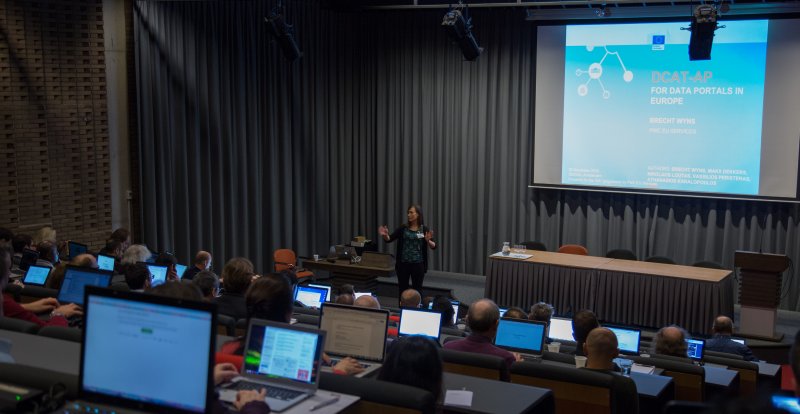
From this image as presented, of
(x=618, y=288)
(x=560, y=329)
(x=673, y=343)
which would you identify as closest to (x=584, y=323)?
(x=673, y=343)

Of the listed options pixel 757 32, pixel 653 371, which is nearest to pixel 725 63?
pixel 757 32

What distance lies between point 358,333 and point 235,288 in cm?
153

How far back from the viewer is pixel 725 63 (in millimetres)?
10062

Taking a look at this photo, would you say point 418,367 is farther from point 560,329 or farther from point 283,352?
point 560,329

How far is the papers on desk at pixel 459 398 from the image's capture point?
10.2ft

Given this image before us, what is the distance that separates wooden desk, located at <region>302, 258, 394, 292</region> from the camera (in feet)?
33.3

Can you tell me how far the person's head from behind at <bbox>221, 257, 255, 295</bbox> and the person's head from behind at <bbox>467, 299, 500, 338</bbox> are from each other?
1.42 metres

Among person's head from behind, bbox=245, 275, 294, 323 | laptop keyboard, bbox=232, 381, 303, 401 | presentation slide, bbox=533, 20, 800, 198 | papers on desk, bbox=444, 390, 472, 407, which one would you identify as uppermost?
presentation slide, bbox=533, 20, 800, 198

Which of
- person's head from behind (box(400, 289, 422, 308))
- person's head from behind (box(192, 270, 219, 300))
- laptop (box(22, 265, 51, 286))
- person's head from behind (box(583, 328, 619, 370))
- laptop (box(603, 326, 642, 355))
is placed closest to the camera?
person's head from behind (box(583, 328, 619, 370))

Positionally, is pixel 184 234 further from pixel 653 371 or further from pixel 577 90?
pixel 653 371

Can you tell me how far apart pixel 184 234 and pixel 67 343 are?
23.7ft

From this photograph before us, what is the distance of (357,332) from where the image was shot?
3.88 m

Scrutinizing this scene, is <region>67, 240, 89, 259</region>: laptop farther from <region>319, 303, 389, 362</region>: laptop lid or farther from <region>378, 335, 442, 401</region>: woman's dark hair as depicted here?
<region>378, 335, 442, 401</region>: woman's dark hair

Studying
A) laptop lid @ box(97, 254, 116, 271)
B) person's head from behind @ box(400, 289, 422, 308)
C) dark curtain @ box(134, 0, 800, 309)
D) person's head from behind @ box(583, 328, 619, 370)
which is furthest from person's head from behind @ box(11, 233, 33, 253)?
person's head from behind @ box(583, 328, 619, 370)
